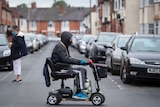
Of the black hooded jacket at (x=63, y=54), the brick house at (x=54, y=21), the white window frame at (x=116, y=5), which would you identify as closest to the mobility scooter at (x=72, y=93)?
the black hooded jacket at (x=63, y=54)

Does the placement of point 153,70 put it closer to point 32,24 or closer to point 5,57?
point 5,57

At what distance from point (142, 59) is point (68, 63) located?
15.2 feet

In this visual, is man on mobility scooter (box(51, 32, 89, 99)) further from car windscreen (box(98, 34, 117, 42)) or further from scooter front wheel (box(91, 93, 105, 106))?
car windscreen (box(98, 34, 117, 42))

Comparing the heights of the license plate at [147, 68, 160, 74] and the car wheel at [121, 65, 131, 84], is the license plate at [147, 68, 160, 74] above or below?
above

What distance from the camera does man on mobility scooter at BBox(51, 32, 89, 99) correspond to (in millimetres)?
11539

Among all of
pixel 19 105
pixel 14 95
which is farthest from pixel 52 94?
pixel 14 95

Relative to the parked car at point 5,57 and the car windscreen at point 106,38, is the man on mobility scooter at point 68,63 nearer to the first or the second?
the parked car at point 5,57

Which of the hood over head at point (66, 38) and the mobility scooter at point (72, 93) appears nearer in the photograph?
the mobility scooter at point (72, 93)

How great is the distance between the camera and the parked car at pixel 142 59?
15.7 metres

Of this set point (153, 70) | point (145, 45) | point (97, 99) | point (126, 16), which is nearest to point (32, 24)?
point (126, 16)

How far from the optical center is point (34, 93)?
14.0m

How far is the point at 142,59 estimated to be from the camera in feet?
51.9

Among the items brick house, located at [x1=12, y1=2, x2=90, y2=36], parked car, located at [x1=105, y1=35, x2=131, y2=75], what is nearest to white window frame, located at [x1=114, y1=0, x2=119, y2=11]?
parked car, located at [x1=105, y1=35, x2=131, y2=75]

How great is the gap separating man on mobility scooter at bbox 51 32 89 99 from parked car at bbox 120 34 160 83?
14.4 feet
